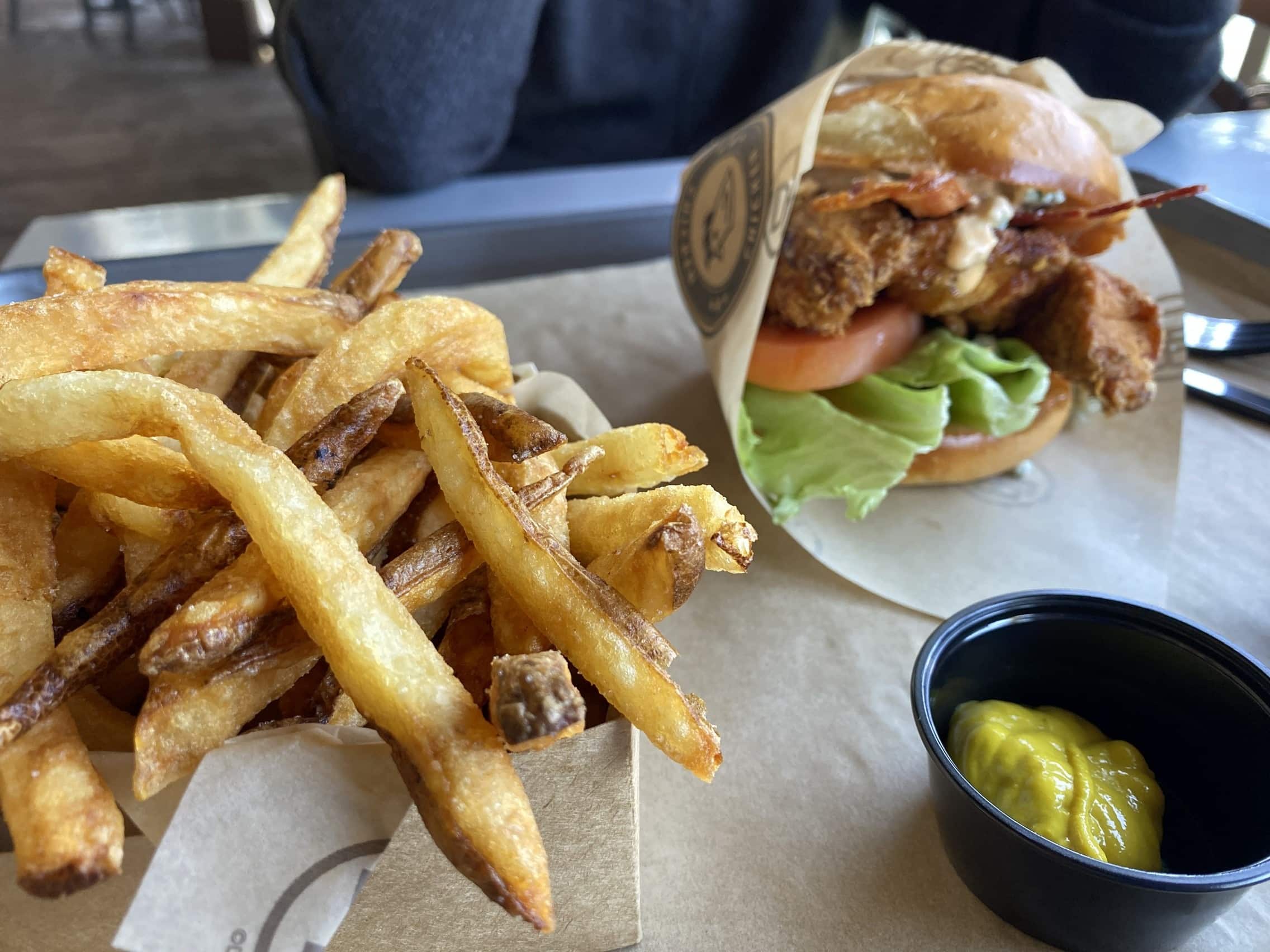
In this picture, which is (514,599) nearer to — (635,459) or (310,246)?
(635,459)

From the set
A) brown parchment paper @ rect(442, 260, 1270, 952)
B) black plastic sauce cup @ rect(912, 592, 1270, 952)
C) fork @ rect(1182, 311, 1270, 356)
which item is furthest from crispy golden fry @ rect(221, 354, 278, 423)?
fork @ rect(1182, 311, 1270, 356)

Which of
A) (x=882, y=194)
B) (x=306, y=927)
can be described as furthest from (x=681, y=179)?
(x=306, y=927)

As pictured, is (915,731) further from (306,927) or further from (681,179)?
(681,179)

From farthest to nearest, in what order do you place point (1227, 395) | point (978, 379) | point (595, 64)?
point (595, 64), point (1227, 395), point (978, 379)

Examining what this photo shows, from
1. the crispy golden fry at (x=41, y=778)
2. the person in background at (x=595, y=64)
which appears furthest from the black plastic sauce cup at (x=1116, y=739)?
the person in background at (x=595, y=64)

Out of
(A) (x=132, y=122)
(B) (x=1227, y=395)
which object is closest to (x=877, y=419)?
(B) (x=1227, y=395)

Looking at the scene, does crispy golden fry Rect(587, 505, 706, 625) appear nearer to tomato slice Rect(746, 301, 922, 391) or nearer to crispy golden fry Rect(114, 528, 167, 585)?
crispy golden fry Rect(114, 528, 167, 585)
